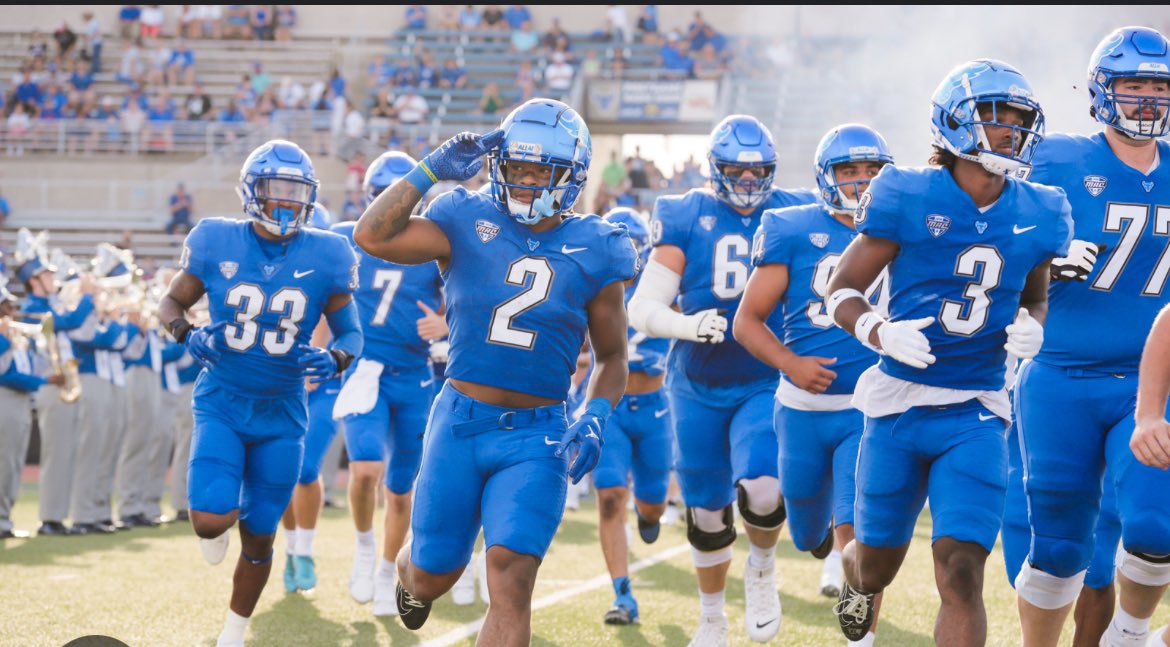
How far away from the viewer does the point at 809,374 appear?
5082 millimetres

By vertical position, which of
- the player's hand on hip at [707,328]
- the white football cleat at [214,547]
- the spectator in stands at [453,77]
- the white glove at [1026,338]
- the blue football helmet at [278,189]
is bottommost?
the white football cleat at [214,547]

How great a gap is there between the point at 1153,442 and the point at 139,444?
9.49m

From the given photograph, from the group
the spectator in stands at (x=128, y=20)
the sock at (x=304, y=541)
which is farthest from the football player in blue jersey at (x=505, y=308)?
the spectator in stands at (x=128, y=20)

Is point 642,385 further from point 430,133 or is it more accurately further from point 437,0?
point 437,0

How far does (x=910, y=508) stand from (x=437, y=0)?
24230 millimetres

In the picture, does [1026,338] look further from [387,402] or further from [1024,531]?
[387,402]

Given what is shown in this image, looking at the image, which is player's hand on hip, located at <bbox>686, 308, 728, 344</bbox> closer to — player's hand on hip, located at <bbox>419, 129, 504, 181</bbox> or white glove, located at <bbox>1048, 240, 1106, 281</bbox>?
white glove, located at <bbox>1048, 240, 1106, 281</bbox>

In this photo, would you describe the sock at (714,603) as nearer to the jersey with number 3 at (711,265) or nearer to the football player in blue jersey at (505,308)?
the jersey with number 3 at (711,265)

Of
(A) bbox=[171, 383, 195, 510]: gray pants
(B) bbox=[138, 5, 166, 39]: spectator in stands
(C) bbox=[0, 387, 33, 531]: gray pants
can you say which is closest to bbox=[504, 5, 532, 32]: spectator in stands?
(B) bbox=[138, 5, 166, 39]: spectator in stands

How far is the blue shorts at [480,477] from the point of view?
14.5ft

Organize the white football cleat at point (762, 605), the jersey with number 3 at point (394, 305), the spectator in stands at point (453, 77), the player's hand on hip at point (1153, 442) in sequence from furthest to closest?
the spectator in stands at point (453, 77), the jersey with number 3 at point (394, 305), the white football cleat at point (762, 605), the player's hand on hip at point (1153, 442)

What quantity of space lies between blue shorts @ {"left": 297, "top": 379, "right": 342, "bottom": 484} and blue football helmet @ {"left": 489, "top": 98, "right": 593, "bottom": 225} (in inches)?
133

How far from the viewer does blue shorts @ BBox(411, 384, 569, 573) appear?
4.41 metres

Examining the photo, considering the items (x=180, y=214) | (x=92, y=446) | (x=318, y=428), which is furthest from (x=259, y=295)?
(x=180, y=214)
